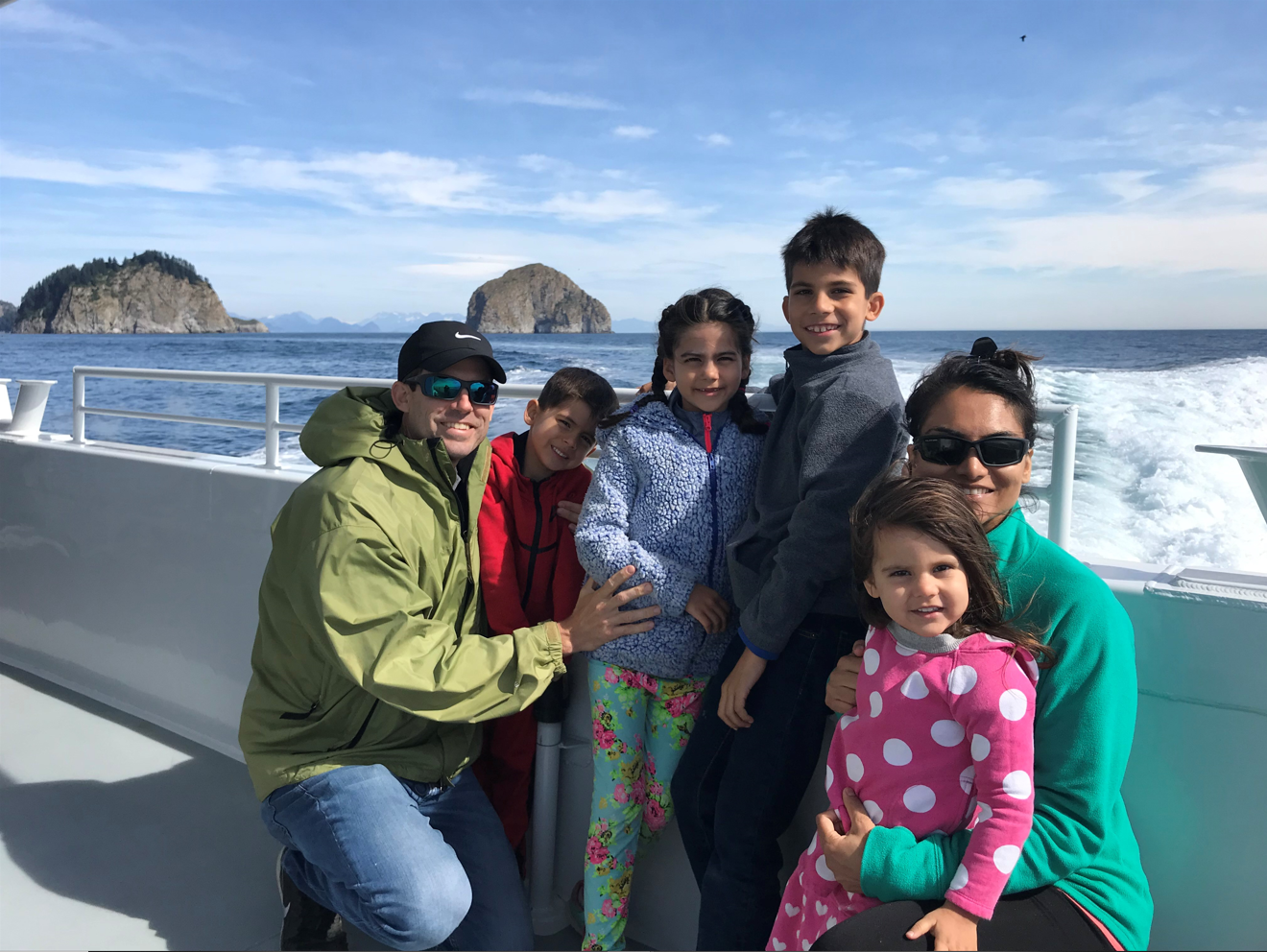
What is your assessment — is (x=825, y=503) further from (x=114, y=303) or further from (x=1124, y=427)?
(x=114, y=303)

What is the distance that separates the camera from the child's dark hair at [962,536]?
129cm

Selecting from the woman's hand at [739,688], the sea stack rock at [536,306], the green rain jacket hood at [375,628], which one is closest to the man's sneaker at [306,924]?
the green rain jacket hood at [375,628]

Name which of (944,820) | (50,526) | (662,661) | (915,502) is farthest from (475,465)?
(50,526)

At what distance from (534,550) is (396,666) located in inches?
17.8

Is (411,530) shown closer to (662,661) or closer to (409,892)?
(662,661)

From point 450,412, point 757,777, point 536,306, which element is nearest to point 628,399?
point 450,412

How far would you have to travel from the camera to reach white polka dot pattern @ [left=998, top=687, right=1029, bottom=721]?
48.4 inches

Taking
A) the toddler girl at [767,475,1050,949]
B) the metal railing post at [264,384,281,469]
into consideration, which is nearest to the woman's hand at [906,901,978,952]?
the toddler girl at [767,475,1050,949]

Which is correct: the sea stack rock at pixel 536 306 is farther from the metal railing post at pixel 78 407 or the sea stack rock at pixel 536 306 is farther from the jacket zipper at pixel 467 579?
the jacket zipper at pixel 467 579

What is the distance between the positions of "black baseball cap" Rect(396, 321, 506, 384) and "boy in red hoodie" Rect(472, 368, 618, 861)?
0.58 ft

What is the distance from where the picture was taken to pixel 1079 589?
135 centimetres

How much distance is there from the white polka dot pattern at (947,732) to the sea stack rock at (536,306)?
62.1 metres

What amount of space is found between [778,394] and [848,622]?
52cm

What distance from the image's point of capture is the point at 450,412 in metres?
2.04
